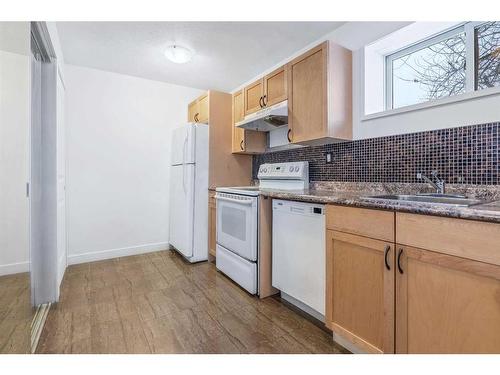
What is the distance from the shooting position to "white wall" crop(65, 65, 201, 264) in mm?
2998

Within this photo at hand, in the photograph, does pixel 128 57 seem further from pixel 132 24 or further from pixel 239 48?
pixel 239 48

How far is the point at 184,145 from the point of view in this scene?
120 inches

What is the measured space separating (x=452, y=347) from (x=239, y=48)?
2.75m

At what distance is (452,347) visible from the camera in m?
1.03

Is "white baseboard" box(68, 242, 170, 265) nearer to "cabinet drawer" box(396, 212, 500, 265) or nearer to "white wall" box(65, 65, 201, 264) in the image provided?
"white wall" box(65, 65, 201, 264)

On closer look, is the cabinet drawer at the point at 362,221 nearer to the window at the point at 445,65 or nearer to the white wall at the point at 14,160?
the window at the point at 445,65

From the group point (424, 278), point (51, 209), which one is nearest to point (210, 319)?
point (424, 278)

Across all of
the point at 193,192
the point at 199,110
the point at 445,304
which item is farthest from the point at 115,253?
the point at 445,304

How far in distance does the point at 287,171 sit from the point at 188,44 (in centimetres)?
158

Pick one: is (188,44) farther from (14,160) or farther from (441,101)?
(441,101)

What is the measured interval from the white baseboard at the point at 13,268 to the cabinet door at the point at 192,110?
2.43 meters

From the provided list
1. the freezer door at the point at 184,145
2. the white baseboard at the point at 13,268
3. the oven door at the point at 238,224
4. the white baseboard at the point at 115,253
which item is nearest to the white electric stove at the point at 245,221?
the oven door at the point at 238,224

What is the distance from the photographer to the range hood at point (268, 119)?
2363 mm
